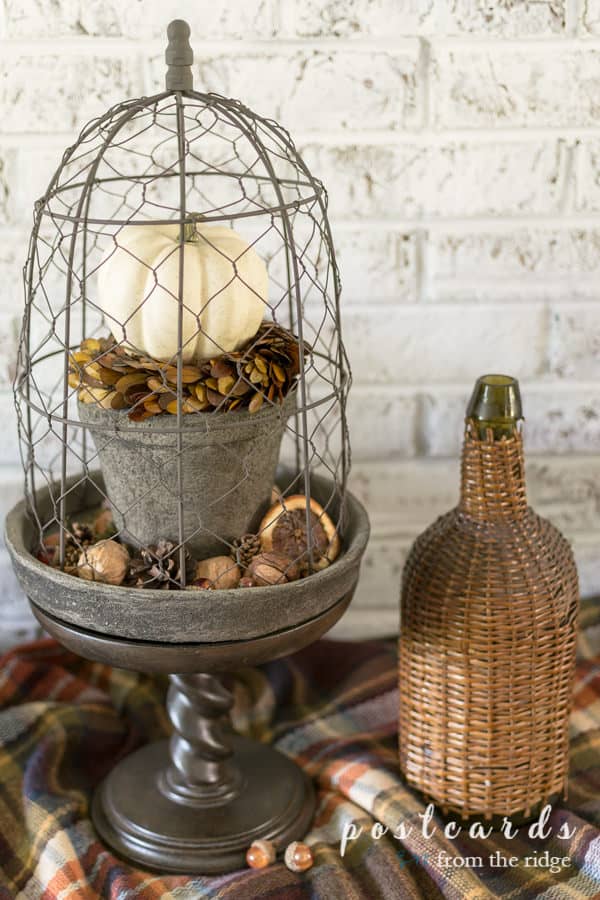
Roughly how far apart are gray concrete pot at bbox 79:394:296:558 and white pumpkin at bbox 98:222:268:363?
2.7 inches

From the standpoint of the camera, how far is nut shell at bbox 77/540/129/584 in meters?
0.95

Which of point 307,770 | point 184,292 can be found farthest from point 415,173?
point 307,770

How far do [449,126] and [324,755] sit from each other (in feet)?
2.48

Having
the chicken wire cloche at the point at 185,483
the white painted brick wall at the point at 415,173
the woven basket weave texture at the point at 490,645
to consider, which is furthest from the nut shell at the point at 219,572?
the white painted brick wall at the point at 415,173

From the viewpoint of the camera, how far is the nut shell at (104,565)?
0.95 m

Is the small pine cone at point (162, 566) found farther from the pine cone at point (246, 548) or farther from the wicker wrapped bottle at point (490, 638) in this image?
the wicker wrapped bottle at point (490, 638)

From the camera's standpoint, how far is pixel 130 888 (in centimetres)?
99

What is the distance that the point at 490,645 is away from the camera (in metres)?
1.04

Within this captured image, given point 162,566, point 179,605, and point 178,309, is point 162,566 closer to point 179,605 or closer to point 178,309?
point 179,605

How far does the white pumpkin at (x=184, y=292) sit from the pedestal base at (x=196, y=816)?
49 cm

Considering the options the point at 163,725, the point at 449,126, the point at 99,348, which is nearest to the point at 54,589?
the point at 99,348

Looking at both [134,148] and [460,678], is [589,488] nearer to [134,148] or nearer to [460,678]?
[460,678]

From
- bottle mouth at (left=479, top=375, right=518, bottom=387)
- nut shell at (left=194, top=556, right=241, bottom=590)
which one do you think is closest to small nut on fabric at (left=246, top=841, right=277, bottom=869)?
nut shell at (left=194, top=556, right=241, bottom=590)

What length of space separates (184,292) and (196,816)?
1.83ft
